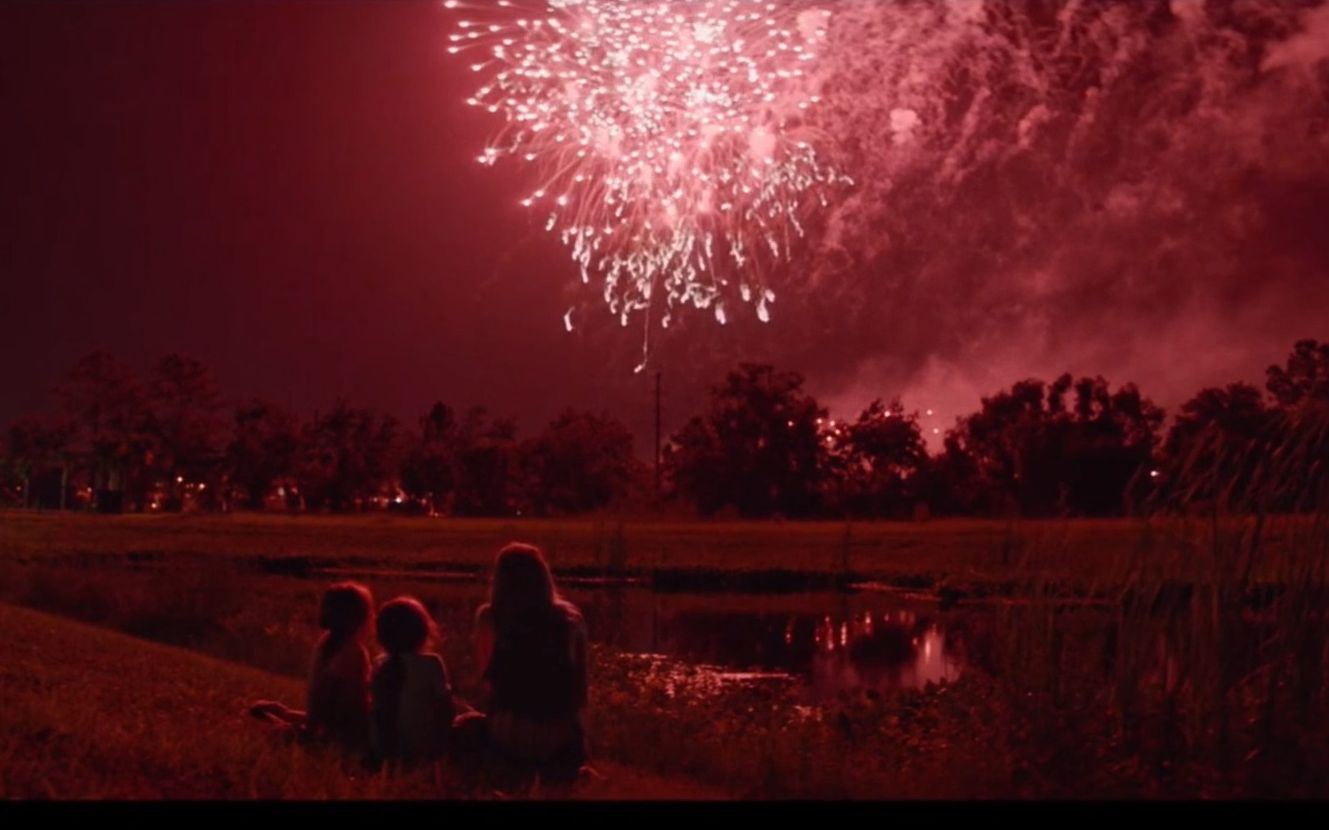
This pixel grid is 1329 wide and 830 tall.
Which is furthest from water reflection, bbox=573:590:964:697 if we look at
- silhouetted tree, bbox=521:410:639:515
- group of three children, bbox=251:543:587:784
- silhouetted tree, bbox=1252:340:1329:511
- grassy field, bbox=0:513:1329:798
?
group of three children, bbox=251:543:587:784

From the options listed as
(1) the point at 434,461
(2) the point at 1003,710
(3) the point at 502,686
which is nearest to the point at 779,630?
(1) the point at 434,461

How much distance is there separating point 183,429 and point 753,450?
523cm

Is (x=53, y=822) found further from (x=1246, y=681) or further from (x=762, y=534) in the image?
(x=762, y=534)

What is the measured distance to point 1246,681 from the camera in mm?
7680

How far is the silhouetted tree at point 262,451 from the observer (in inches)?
520

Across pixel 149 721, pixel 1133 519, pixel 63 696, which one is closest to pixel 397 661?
pixel 149 721

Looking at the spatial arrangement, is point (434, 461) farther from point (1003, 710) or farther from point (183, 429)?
point (1003, 710)

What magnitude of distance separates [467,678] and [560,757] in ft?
12.9

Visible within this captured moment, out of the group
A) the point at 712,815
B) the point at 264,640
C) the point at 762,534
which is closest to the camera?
the point at 712,815

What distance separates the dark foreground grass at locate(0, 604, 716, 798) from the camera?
7277mm

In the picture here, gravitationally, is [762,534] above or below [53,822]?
above

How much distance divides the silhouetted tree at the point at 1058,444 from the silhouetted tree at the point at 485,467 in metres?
4.29

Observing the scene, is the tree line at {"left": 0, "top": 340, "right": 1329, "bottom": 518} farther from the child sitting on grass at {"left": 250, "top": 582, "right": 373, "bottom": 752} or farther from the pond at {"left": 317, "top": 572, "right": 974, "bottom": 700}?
the child sitting on grass at {"left": 250, "top": 582, "right": 373, "bottom": 752}

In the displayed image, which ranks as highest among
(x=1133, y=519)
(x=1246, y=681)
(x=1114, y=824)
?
(x=1133, y=519)
